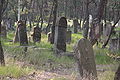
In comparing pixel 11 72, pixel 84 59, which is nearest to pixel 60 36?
pixel 84 59

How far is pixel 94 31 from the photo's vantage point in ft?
43.0

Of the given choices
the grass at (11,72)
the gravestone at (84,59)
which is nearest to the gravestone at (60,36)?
the gravestone at (84,59)

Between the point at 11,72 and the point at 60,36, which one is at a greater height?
the point at 60,36

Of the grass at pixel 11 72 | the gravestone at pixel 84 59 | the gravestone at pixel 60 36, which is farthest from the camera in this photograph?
the gravestone at pixel 60 36

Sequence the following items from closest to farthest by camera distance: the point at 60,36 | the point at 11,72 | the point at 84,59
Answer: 1. the point at 11,72
2. the point at 84,59
3. the point at 60,36

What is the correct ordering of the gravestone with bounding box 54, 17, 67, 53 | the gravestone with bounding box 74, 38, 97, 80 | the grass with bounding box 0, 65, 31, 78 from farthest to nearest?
the gravestone with bounding box 54, 17, 67, 53
the gravestone with bounding box 74, 38, 97, 80
the grass with bounding box 0, 65, 31, 78

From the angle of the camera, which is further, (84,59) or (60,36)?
(60,36)

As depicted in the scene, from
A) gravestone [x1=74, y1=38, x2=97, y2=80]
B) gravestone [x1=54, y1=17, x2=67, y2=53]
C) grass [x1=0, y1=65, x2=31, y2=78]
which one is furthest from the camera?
gravestone [x1=54, y1=17, x2=67, y2=53]

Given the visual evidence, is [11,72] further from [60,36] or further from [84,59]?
[60,36]

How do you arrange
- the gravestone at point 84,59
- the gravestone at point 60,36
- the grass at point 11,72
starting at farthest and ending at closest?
the gravestone at point 60,36, the gravestone at point 84,59, the grass at point 11,72

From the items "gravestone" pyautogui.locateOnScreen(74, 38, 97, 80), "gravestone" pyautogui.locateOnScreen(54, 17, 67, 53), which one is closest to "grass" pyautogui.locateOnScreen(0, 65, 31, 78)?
"gravestone" pyautogui.locateOnScreen(74, 38, 97, 80)

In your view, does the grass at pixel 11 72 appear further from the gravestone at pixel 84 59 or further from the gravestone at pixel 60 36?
the gravestone at pixel 60 36

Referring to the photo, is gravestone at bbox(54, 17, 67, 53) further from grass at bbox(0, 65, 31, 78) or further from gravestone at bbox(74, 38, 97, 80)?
grass at bbox(0, 65, 31, 78)

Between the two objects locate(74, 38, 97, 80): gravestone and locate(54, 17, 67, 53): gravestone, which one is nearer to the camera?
locate(74, 38, 97, 80): gravestone
